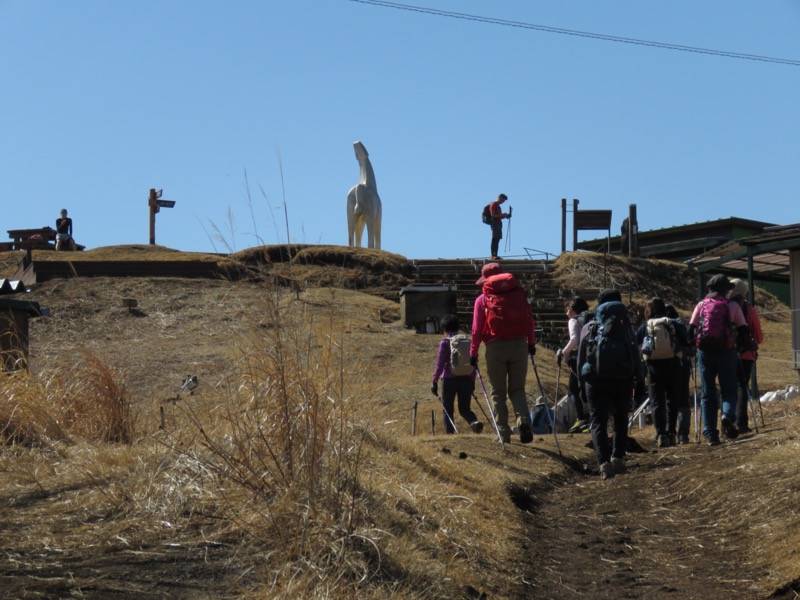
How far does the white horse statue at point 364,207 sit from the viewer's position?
33719mm

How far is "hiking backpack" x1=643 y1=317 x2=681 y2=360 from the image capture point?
11594 millimetres

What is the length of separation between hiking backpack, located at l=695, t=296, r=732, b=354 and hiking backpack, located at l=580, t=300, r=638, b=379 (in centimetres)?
104

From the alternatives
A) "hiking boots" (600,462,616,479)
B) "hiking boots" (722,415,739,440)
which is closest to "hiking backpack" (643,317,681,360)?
"hiking boots" (722,415,739,440)

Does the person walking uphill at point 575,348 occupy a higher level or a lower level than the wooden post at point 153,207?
lower

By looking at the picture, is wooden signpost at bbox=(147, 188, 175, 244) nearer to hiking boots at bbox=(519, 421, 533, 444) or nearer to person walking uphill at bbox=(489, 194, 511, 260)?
person walking uphill at bbox=(489, 194, 511, 260)

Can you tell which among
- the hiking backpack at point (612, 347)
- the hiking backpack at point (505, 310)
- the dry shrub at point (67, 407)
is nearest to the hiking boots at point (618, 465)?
the hiking backpack at point (612, 347)

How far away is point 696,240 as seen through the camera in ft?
139

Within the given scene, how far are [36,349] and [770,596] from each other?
18431 mm

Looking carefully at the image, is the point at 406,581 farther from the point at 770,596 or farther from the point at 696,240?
the point at 696,240

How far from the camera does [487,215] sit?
3108cm

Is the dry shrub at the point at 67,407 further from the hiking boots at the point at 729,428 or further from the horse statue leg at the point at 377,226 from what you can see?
the horse statue leg at the point at 377,226

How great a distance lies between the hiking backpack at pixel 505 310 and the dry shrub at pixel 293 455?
3757 millimetres

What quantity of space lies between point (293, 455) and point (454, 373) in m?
6.73

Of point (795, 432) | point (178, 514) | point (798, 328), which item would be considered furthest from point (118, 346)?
point (178, 514)
